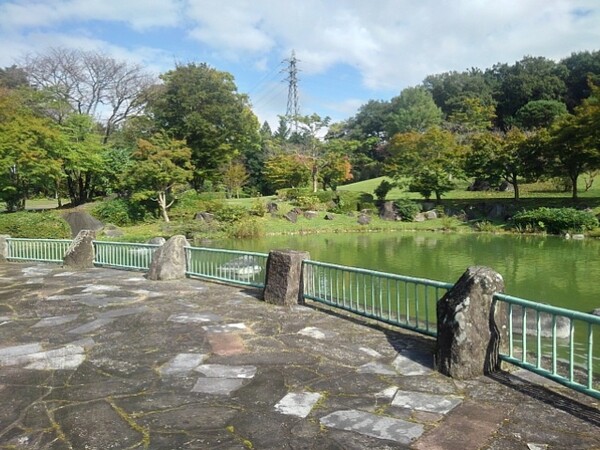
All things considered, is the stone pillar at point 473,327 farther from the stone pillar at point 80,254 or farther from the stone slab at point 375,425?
the stone pillar at point 80,254

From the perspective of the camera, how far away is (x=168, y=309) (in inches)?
250

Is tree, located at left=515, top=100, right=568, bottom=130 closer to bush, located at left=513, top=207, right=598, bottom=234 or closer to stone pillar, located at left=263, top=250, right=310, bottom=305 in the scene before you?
bush, located at left=513, top=207, right=598, bottom=234

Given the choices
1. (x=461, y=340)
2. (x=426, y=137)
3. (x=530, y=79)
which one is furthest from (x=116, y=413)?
(x=530, y=79)

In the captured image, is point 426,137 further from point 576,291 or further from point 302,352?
point 302,352

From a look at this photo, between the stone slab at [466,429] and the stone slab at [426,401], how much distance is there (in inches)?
2.9

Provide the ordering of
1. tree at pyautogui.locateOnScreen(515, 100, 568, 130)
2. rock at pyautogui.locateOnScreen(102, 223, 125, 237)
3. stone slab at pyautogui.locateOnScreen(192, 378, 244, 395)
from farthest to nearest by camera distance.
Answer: tree at pyautogui.locateOnScreen(515, 100, 568, 130) → rock at pyautogui.locateOnScreen(102, 223, 125, 237) → stone slab at pyautogui.locateOnScreen(192, 378, 244, 395)

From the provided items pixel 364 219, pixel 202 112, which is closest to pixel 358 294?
pixel 364 219

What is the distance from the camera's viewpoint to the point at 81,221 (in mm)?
21516

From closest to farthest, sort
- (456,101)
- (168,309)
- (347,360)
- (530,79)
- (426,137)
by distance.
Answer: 1. (347,360)
2. (168,309)
3. (426,137)
4. (530,79)
5. (456,101)

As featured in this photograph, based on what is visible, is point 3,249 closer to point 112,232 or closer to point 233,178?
point 112,232

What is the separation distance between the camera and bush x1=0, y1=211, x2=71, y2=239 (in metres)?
Result: 17.5

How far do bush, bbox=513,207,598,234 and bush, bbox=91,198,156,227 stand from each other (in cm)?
1945

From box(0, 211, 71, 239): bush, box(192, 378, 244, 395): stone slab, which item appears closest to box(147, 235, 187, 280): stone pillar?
box(192, 378, 244, 395): stone slab

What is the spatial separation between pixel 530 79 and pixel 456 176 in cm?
2478
